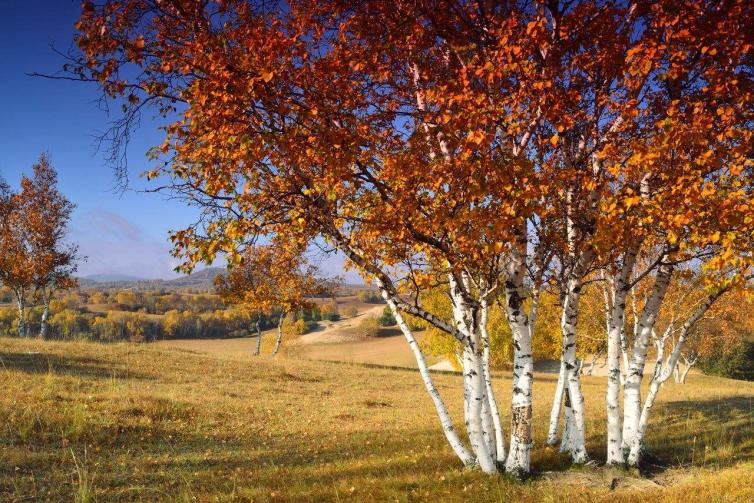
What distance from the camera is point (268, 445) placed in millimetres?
14039

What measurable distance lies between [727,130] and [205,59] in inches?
336

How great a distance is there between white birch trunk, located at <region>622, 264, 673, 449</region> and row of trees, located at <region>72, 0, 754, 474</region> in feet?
0.15

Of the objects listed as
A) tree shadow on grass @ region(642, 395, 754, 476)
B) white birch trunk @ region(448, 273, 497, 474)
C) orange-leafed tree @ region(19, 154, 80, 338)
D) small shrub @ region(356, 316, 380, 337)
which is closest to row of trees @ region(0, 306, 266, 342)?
small shrub @ region(356, 316, 380, 337)

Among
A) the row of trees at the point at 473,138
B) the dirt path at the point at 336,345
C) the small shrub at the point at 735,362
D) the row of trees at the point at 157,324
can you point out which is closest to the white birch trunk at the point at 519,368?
the row of trees at the point at 473,138

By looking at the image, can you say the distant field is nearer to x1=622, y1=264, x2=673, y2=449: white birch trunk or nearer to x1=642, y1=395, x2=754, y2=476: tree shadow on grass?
x1=642, y1=395, x2=754, y2=476: tree shadow on grass

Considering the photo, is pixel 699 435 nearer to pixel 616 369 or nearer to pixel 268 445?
pixel 616 369

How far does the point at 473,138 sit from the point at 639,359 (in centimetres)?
717

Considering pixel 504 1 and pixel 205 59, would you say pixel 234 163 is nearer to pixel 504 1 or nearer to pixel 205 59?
pixel 205 59

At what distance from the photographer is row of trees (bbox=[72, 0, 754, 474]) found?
8023 millimetres

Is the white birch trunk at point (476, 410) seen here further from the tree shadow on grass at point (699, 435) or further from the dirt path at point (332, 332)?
the dirt path at point (332, 332)

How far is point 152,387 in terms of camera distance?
20.8 metres

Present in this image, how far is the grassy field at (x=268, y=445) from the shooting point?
360 inches

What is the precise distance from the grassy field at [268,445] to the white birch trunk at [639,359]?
3.75ft

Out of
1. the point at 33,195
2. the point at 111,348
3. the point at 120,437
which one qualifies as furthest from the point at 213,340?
the point at 120,437
